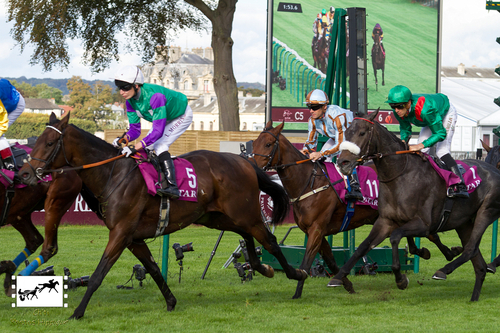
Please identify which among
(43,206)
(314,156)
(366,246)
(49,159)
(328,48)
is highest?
(328,48)

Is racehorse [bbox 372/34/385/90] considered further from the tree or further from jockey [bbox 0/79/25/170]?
jockey [bbox 0/79/25/170]

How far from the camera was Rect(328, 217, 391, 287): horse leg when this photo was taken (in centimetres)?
567

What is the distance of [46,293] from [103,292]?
1.34m

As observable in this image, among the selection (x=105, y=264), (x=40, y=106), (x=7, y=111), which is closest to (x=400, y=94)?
(x=105, y=264)

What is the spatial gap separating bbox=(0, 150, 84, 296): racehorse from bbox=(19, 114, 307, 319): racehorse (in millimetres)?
1117

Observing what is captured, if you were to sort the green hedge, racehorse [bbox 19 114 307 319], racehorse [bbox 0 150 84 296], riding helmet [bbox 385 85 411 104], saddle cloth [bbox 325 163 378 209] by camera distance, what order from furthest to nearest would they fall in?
1. the green hedge
2. saddle cloth [bbox 325 163 378 209]
3. racehorse [bbox 0 150 84 296]
4. riding helmet [bbox 385 85 411 104]
5. racehorse [bbox 19 114 307 319]

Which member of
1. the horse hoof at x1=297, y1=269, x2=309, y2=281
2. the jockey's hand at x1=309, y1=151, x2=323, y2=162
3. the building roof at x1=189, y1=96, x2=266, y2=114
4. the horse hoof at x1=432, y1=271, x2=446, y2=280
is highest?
the jockey's hand at x1=309, y1=151, x2=323, y2=162

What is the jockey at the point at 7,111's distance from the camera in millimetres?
5992

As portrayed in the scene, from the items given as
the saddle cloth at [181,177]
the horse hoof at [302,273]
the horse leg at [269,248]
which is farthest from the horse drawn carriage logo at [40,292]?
the horse hoof at [302,273]

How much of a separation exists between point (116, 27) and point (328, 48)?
6.73m

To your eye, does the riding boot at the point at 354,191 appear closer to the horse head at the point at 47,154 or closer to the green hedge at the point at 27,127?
the horse head at the point at 47,154

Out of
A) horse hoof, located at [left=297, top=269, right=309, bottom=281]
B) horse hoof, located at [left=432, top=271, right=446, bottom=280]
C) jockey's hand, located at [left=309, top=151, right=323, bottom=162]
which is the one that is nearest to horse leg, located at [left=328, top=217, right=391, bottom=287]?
horse hoof, located at [left=297, top=269, right=309, bottom=281]

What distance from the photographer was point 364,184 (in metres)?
6.96

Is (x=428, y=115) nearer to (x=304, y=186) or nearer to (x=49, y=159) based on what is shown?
(x=304, y=186)
